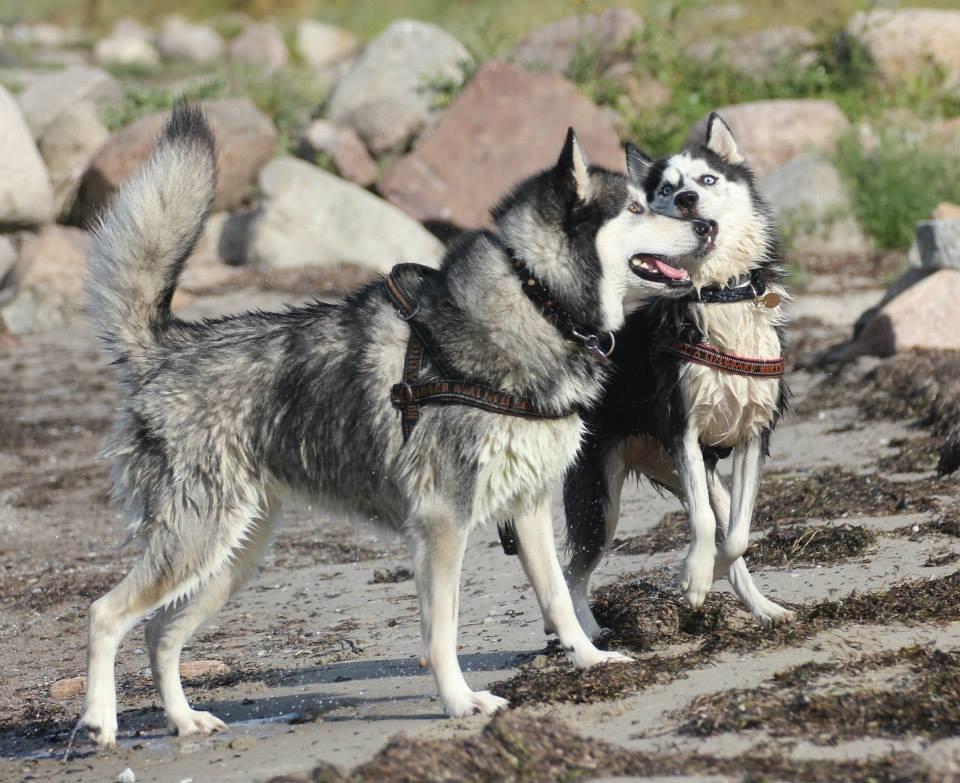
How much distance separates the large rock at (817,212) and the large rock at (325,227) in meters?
3.87

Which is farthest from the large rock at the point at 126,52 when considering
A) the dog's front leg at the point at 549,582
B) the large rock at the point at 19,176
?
the dog's front leg at the point at 549,582

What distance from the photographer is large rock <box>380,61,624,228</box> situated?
16156mm

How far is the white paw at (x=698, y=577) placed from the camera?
5.08 metres

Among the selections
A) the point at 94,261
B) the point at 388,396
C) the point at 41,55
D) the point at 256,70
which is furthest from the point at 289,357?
the point at 41,55

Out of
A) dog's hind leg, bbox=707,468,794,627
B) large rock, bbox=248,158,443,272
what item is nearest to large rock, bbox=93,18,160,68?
large rock, bbox=248,158,443,272

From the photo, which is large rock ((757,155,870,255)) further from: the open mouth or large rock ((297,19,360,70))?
large rock ((297,19,360,70))

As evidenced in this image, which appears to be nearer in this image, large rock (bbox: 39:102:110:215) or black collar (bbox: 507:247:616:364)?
black collar (bbox: 507:247:616:364)

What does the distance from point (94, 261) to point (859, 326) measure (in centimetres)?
701

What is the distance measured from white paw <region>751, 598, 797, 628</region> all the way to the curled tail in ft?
8.01

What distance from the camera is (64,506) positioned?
9055mm

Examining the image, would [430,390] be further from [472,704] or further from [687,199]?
[687,199]

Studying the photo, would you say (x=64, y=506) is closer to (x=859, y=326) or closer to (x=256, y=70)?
(x=859, y=326)

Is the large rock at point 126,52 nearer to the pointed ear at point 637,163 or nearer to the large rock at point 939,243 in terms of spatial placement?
the large rock at point 939,243

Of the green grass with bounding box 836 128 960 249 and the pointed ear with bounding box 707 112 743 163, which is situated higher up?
the pointed ear with bounding box 707 112 743 163
